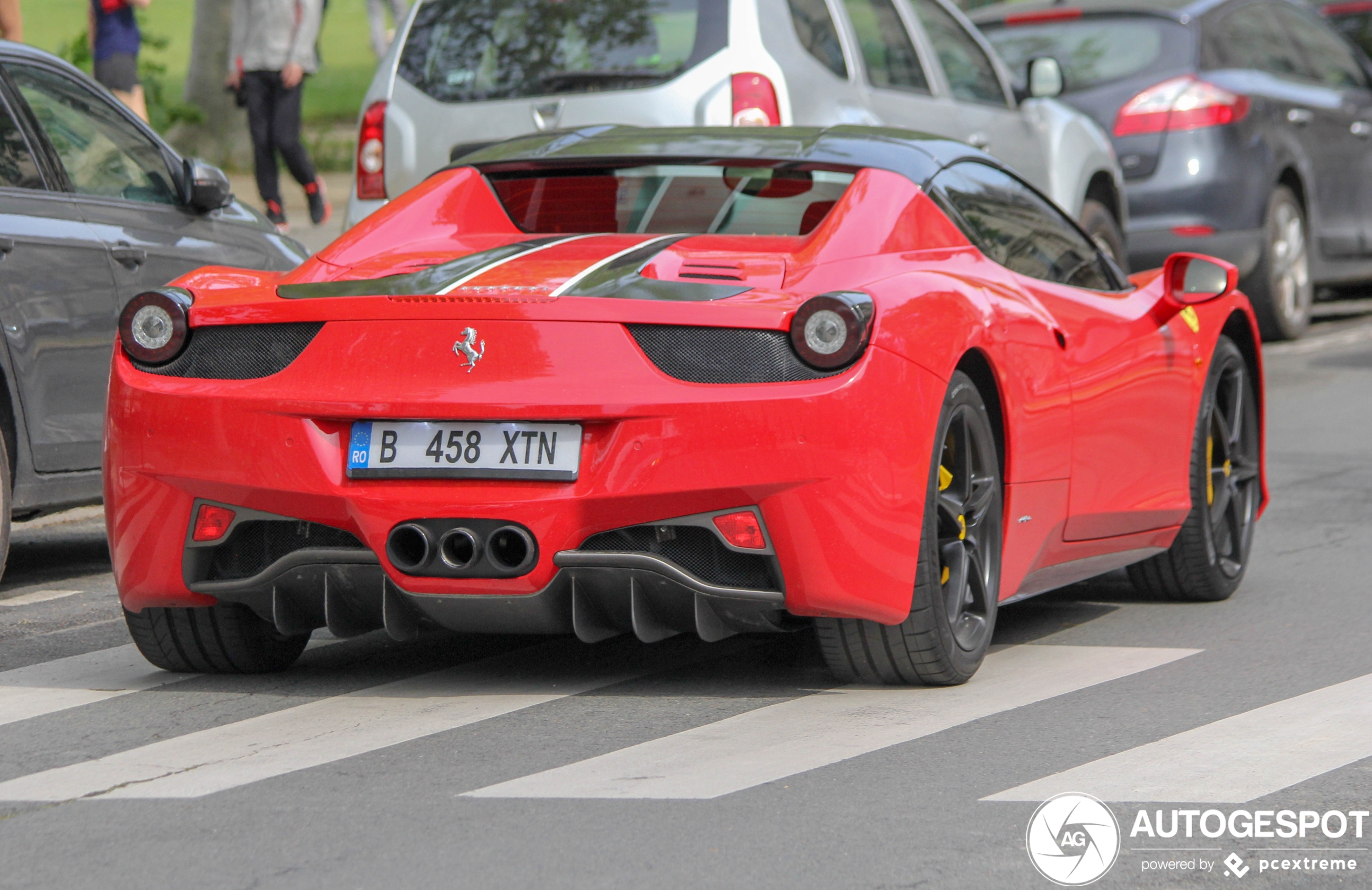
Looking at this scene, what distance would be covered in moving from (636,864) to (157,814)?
3.05ft

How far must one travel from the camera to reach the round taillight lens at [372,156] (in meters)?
9.71

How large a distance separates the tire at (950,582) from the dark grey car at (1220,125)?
7923mm

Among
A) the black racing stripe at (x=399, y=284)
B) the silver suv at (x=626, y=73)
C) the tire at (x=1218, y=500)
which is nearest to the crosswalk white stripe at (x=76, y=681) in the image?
the black racing stripe at (x=399, y=284)

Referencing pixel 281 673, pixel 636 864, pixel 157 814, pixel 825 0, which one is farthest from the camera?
pixel 825 0

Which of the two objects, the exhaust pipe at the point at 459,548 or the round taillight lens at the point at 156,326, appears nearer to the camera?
the exhaust pipe at the point at 459,548

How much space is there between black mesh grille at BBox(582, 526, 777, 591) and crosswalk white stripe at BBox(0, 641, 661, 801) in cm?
50

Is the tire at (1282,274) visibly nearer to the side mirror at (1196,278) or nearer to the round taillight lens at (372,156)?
the round taillight lens at (372,156)

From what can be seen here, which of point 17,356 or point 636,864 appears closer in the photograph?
point 636,864

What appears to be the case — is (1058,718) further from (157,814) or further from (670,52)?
(670,52)

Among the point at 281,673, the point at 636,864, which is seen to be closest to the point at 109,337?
the point at 281,673

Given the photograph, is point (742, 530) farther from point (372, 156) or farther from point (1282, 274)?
point (1282, 274)

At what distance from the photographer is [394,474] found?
15.2 ft

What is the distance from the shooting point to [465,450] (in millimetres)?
4605

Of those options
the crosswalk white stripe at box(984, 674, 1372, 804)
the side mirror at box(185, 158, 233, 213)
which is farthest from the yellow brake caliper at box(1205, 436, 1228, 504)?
the side mirror at box(185, 158, 233, 213)
